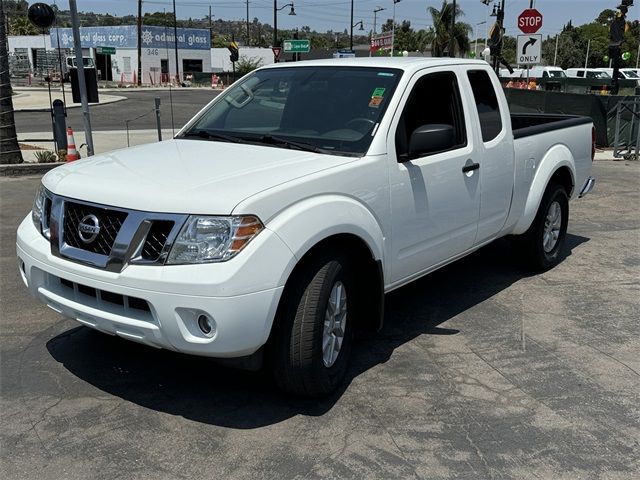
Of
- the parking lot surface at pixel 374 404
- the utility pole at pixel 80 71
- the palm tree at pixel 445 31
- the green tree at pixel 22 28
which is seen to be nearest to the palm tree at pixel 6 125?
the utility pole at pixel 80 71

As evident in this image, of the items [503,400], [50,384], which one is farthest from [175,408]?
[503,400]

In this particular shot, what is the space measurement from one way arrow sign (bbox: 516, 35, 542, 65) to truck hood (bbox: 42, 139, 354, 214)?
49.1 ft

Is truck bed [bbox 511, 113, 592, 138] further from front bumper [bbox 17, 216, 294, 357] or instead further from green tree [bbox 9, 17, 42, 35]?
green tree [bbox 9, 17, 42, 35]

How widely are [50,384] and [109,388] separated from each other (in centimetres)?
38

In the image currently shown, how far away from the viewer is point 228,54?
87000mm

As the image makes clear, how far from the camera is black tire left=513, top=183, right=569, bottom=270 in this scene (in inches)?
239

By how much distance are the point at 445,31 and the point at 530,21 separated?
1707 inches

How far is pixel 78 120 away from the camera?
22.8 metres

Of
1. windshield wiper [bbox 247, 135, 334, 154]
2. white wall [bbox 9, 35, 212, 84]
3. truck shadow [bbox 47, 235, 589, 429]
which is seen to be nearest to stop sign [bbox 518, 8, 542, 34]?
truck shadow [bbox 47, 235, 589, 429]

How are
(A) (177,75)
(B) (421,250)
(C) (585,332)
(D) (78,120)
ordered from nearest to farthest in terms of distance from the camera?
(B) (421,250) → (C) (585,332) → (D) (78,120) → (A) (177,75)

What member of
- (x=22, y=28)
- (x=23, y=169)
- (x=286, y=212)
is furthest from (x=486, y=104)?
(x=22, y=28)

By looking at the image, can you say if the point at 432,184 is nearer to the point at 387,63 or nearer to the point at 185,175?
the point at 387,63

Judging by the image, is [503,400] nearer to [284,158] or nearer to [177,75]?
[284,158]

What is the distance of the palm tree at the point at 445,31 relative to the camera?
57.7 metres
